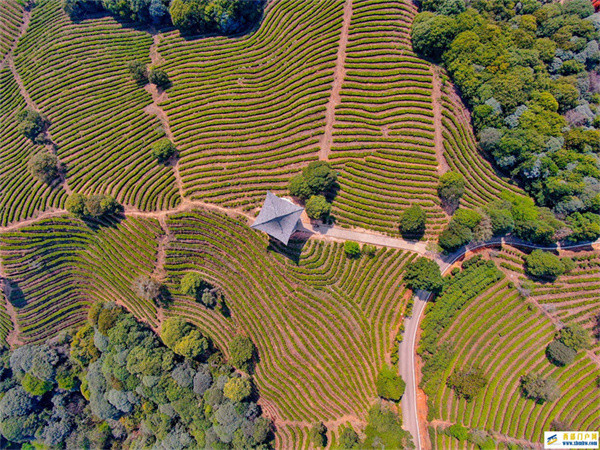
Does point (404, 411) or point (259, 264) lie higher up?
point (259, 264)

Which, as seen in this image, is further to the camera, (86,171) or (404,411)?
(86,171)

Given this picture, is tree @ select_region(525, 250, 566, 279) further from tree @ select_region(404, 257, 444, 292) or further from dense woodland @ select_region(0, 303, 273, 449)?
dense woodland @ select_region(0, 303, 273, 449)

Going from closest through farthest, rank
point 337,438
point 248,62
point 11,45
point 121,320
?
point 337,438 → point 121,320 → point 248,62 → point 11,45

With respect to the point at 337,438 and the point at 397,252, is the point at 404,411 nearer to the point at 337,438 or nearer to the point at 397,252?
the point at 337,438

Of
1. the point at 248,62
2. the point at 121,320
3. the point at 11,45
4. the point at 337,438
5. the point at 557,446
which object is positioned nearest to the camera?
the point at 557,446

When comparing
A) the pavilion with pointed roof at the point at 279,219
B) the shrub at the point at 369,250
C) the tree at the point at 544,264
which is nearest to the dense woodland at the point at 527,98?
the tree at the point at 544,264

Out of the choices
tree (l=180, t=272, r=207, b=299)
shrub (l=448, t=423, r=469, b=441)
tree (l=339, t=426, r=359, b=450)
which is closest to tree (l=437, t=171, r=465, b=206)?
shrub (l=448, t=423, r=469, b=441)

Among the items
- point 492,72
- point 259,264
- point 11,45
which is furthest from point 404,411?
point 11,45

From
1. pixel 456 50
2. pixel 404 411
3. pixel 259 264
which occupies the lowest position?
pixel 404 411

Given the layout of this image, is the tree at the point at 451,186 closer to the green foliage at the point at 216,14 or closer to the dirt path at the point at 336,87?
the dirt path at the point at 336,87
